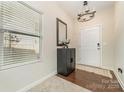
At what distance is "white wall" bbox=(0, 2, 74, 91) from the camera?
1.68 metres

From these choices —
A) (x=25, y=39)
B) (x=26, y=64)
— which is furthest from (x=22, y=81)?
(x=25, y=39)

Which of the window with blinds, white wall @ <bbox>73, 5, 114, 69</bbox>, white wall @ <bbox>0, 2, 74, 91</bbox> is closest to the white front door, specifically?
white wall @ <bbox>73, 5, 114, 69</bbox>

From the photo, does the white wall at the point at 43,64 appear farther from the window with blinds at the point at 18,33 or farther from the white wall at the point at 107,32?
the white wall at the point at 107,32

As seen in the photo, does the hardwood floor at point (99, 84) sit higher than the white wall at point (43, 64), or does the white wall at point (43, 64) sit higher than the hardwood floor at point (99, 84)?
the white wall at point (43, 64)

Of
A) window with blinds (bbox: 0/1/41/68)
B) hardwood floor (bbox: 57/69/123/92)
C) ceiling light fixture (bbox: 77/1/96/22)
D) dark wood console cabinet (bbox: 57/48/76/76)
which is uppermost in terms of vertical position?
ceiling light fixture (bbox: 77/1/96/22)

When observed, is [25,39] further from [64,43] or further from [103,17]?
[103,17]

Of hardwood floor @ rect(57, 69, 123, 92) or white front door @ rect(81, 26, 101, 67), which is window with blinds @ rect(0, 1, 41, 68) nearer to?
hardwood floor @ rect(57, 69, 123, 92)

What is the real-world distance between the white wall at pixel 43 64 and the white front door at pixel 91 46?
164cm

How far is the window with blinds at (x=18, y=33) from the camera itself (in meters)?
1.69

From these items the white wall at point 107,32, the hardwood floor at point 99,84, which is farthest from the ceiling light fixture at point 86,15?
the hardwood floor at point 99,84

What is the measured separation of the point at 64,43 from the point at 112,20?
88.9 inches

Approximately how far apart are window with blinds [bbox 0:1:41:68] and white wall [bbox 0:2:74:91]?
0.51ft

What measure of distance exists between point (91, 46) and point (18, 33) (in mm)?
3436

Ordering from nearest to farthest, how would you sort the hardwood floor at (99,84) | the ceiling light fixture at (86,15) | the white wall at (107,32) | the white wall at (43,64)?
the white wall at (43,64) → the hardwood floor at (99,84) → the ceiling light fixture at (86,15) → the white wall at (107,32)
